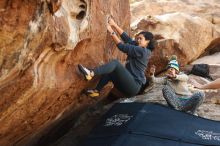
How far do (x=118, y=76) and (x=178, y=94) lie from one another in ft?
8.91

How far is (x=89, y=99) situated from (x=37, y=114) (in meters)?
2.20

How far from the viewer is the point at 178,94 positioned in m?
9.86

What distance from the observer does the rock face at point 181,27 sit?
41.3 ft

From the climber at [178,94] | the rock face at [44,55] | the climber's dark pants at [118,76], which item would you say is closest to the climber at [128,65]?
the climber's dark pants at [118,76]

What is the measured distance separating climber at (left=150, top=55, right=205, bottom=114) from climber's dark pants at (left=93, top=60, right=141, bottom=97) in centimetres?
159

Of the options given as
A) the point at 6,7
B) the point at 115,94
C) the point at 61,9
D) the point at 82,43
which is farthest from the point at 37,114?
the point at 115,94

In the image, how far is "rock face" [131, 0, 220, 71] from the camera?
12.6m

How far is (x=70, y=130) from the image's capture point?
10375 mm

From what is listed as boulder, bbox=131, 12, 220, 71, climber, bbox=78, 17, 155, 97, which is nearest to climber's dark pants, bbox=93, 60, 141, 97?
climber, bbox=78, 17, 155, 97

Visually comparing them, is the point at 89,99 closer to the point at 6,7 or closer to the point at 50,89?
the point at 50,89

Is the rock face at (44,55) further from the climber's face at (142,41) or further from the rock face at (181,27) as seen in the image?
the rock face at (181,27)

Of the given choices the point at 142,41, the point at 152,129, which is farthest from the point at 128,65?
the point at 152,129

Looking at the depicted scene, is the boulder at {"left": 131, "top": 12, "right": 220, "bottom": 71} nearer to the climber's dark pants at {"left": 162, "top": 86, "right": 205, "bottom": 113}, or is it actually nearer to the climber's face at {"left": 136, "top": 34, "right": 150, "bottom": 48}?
the climber's dark pants at {"left": 162, "top": 86, "right": 205, "bottom": 113}

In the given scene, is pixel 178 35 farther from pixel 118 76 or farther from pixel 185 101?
pixel 118 76
